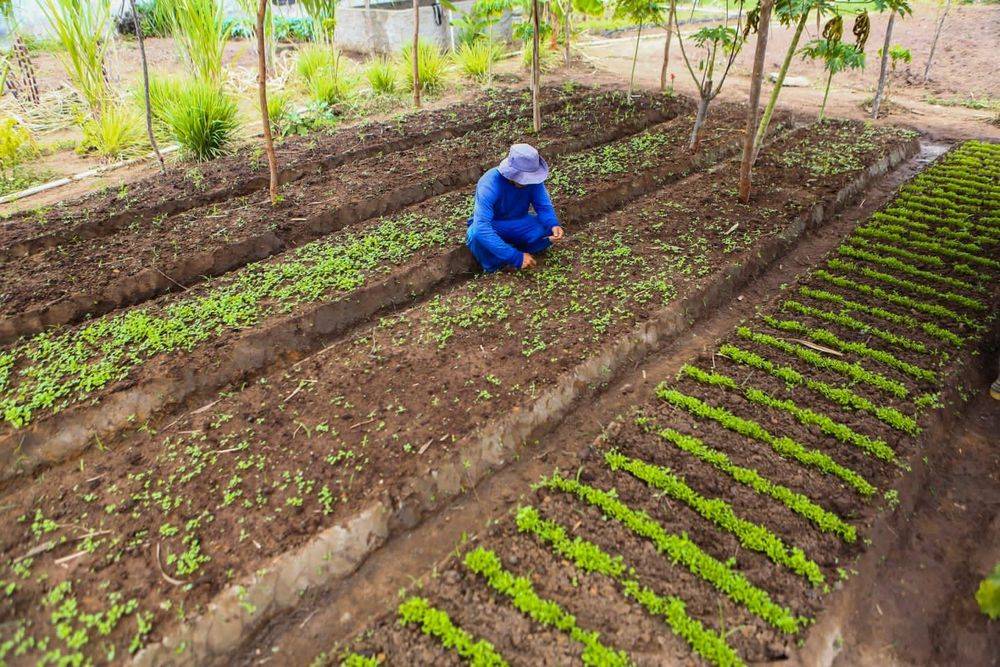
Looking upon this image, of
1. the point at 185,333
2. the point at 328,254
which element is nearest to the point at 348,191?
the point at 328,254

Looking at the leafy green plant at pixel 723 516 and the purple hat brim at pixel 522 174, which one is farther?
Answer: the purple hat brim at pixel 522 174

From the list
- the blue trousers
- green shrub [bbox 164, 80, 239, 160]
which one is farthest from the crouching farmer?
green shrub [bbox 164, 80, 239, 160]

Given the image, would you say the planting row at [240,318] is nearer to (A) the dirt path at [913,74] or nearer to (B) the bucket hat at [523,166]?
(B) the bucket hat at [523,166]

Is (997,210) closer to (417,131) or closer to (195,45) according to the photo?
(417,131)

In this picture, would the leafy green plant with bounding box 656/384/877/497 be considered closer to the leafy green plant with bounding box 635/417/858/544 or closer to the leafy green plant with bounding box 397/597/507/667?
the leafy green plant with bounding box 635/417/858/544

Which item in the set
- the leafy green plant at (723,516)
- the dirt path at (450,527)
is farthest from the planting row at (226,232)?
the leafy green plant at (723,516)

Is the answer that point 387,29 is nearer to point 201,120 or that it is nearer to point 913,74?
point 201,120

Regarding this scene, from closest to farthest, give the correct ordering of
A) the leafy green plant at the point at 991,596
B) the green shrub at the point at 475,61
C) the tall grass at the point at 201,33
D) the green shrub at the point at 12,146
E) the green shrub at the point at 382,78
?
the leafy green plant at the point at 991,596
the green shrub at the point at 12,146
the tall grass at the point at 201,33
the green shrub at the point at 382,78
the green shrub at the point at 475,61

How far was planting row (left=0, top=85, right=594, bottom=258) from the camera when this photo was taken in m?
6.40

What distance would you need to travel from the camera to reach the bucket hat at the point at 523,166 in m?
4.89

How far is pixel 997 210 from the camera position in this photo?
640cm

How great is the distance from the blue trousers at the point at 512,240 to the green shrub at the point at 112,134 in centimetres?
651

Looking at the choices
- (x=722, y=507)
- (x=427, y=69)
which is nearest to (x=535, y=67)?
(x=427, y=69)

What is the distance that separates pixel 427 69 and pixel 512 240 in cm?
732
